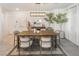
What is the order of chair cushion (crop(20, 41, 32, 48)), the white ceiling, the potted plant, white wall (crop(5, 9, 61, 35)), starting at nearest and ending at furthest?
the white ceiling
white wall (crop(5, 9, 61, 35))
the potted plant
chair cushion (crop(20, 41, 32, 48))

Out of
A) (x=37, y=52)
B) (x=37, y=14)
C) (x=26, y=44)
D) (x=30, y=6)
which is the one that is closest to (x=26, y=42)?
(x=26, y=44)

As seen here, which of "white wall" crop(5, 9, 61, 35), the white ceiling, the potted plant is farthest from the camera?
the potted plant

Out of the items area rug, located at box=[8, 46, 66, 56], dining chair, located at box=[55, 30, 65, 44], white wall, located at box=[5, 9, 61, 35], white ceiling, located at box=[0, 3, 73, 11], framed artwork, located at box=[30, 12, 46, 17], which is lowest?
area rug, located at box=[8, 46, 66, 56]

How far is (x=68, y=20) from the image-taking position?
143 inches

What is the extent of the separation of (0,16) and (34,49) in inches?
46.8

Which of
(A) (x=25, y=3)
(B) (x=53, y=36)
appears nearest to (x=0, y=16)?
(A) (x=25, y=3)

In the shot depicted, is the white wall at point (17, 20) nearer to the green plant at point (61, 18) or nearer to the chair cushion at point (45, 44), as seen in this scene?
the green plant at point (61, 18)

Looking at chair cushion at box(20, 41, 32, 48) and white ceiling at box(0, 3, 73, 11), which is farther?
chair cushion at box(20, 41, 32, 48)

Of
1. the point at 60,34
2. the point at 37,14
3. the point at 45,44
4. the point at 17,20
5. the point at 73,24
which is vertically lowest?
the point at 45,44

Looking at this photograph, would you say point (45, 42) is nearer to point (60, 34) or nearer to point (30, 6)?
point (60, 34)

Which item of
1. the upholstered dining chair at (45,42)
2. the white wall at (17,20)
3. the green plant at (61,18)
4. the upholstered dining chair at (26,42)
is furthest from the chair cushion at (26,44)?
the green plant at (61,18)

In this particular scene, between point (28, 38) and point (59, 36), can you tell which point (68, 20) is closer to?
point (59, 36)

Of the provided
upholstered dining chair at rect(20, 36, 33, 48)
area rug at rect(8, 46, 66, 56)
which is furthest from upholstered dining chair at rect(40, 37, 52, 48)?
upholstered dining chair at rect(20, 36, 33, 48)

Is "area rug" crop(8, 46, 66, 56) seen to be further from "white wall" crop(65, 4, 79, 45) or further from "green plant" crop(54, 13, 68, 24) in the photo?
"green plant" crop(54, 13, 68, 24)
